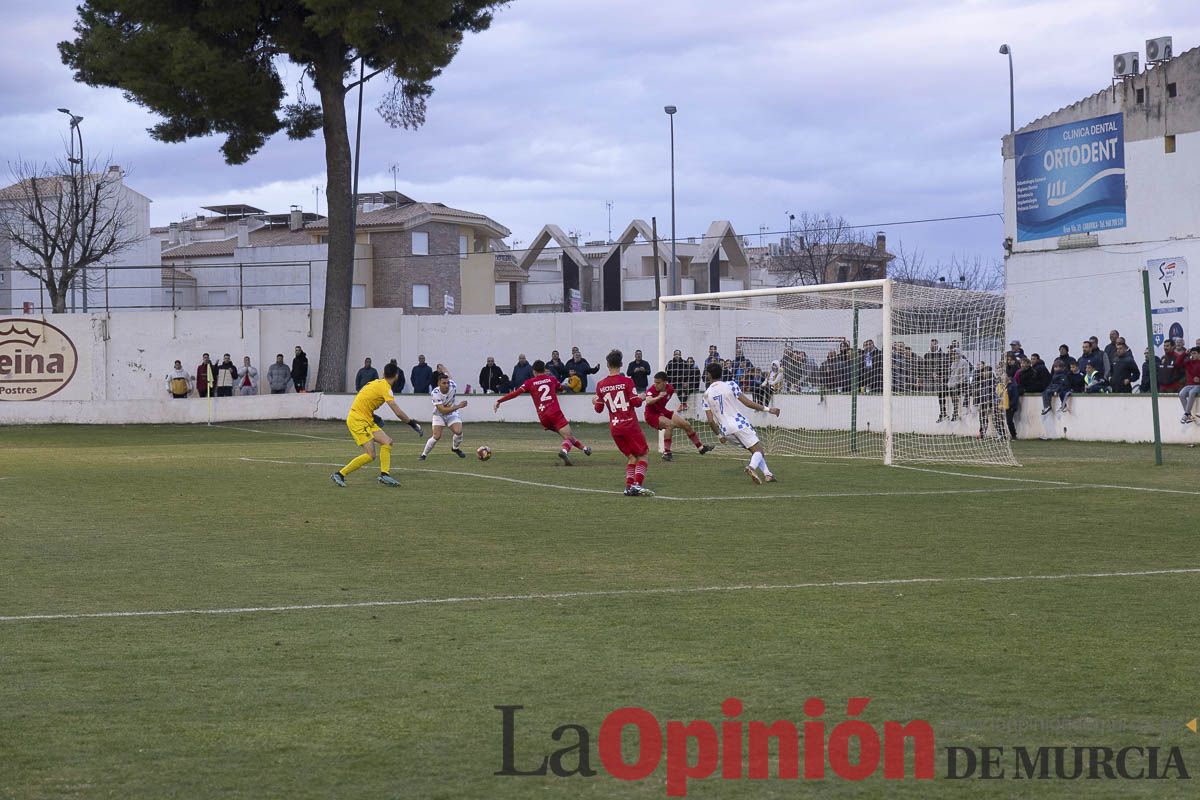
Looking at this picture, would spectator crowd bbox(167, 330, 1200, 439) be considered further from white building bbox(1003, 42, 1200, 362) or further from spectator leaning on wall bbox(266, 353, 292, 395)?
spectator leaning on wall bbox(266, 353, 292, 395)

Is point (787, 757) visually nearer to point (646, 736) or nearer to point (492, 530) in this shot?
point (646, 736)

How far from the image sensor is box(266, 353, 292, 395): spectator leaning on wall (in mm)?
40562

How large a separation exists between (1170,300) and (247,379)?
25646mm

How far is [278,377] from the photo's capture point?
4059cm

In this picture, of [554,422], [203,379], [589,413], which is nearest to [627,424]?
[554,422]

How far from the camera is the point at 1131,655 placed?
751 centimetres

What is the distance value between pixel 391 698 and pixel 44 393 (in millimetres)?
36424

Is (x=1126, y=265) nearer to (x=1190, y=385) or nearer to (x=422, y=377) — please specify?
(x=1190, y=385)

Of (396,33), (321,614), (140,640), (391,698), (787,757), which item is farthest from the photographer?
(396,33)

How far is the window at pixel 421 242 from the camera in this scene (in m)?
69.8

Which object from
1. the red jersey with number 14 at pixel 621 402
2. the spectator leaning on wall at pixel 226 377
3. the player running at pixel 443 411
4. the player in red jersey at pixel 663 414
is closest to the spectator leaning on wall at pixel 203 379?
the spectator leaning on wall at pixel 226 377

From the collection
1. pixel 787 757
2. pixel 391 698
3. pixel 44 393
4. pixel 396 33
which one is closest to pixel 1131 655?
pixel 787 757

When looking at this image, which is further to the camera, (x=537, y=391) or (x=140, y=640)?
(x=537, y=391)

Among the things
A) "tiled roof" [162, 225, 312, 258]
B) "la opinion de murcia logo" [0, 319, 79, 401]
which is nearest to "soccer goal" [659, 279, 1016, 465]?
"la opinion de murcia logo" [0, 319, 79, 401]
